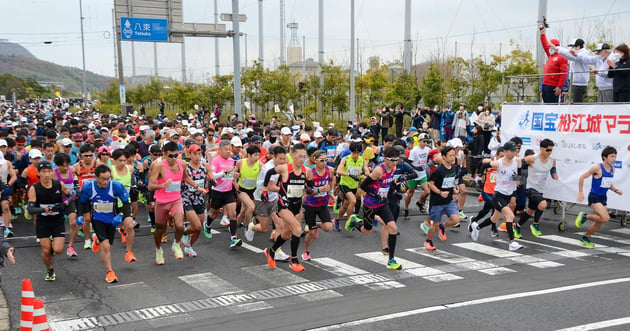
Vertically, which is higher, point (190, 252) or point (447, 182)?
point (447, 182)

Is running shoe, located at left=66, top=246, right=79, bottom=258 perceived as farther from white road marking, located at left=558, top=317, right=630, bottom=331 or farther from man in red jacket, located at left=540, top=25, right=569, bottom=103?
man in red jacket, located at left=540, top=25, right=569, bottom=103

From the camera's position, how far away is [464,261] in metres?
9.45

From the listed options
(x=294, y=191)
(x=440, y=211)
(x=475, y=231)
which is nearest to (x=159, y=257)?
(x=294, y=191)

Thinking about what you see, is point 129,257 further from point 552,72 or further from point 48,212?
point 552,72

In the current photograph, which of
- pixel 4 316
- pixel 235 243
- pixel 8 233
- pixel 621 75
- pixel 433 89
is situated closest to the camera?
pixel 4 316

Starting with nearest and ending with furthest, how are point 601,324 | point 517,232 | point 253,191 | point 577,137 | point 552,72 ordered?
point 601,324
point 253,191
point 517,232
point 577,137
point 552,72

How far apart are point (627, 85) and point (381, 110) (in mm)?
11397

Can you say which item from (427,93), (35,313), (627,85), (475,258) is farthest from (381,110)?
(35,313)

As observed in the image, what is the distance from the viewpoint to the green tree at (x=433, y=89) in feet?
82.6

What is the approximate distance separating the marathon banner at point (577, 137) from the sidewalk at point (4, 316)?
34.7 feet

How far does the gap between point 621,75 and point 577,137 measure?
1614 mm

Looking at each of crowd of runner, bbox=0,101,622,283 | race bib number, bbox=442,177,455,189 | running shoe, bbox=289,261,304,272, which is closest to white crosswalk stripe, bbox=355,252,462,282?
crowd of runner, bbox=0,101,622,283

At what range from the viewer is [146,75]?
72062mm

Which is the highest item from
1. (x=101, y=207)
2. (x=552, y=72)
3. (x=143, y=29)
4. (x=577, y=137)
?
(x=143, y=29)
